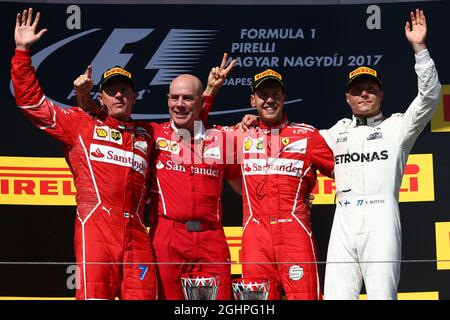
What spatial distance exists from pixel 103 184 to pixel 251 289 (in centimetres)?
116

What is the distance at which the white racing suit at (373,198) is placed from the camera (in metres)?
4.53

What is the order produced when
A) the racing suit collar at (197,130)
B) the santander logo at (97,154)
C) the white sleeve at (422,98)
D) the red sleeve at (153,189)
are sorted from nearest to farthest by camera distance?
the white sleeve at (422,98)
the santander logo at (97,154)
the red sleeve at (153,189)
the racing suit collar at (197,130)

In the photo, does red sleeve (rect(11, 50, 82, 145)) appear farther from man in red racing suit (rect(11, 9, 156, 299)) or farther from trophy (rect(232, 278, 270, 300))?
trophy (rect(232, 278, 270, 300))

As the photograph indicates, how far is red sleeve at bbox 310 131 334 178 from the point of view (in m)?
4.93

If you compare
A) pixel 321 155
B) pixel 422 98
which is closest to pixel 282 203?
pixel 321 155

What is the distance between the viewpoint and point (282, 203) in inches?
192

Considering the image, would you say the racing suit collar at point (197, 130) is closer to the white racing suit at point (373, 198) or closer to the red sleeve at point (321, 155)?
the red sleeve at point (321, 155)

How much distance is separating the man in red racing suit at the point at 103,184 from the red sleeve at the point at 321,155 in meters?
0.76

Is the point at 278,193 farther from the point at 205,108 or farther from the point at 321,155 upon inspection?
the point at 205,108

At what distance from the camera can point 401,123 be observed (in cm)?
471

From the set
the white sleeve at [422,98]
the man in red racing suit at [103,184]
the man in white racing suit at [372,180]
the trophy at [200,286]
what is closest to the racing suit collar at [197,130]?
the man in red racing suit at [103,184]

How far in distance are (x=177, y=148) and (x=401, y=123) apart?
40.0 inches
